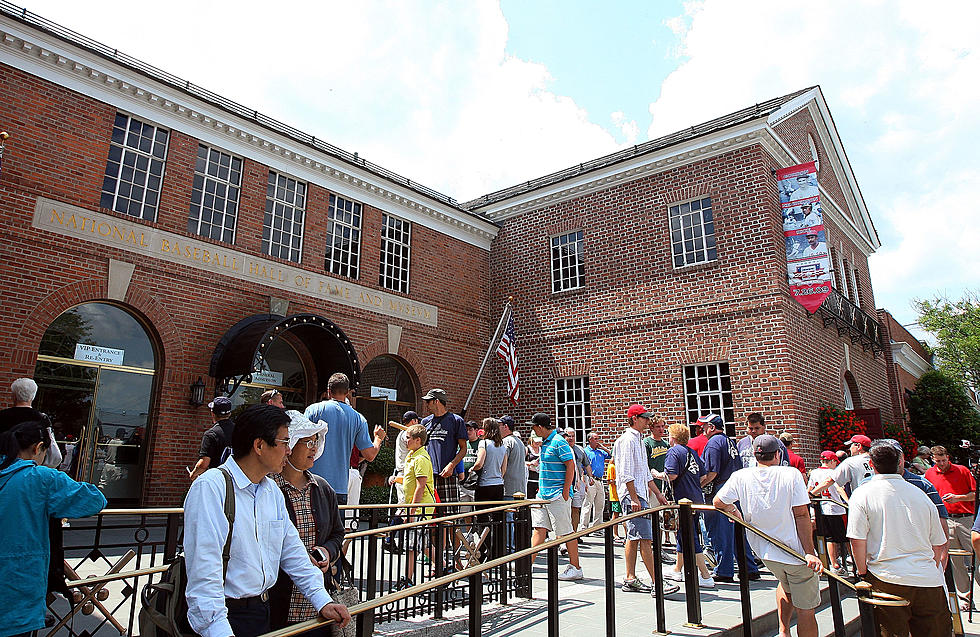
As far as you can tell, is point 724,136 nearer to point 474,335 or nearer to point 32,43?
point 474,335

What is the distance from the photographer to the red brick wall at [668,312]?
1287 cm

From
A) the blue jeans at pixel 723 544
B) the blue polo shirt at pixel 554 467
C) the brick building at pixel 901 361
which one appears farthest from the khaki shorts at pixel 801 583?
the brick building at pixel 901 361

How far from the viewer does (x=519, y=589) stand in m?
6.17

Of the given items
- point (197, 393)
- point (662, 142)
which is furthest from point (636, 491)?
point (662, 142)

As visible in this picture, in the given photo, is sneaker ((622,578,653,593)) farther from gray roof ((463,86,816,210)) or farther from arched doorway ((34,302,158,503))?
gray roof ((463,86,816,210))

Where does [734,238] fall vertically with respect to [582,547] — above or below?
above

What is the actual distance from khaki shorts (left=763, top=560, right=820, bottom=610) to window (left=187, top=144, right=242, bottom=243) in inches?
440

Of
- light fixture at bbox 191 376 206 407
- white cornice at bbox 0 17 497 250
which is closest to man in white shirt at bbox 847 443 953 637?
light fixture at bbox 191 376 206 407

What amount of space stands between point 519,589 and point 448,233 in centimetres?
1187

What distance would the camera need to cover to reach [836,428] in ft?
41.7

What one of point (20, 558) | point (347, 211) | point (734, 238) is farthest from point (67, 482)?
point (734, 238)

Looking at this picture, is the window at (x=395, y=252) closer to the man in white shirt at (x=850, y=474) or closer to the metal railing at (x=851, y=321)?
the man in white shirt at (x=850, y=474)

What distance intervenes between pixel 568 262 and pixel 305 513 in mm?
13953

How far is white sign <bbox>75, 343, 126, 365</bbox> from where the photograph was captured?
986cm
